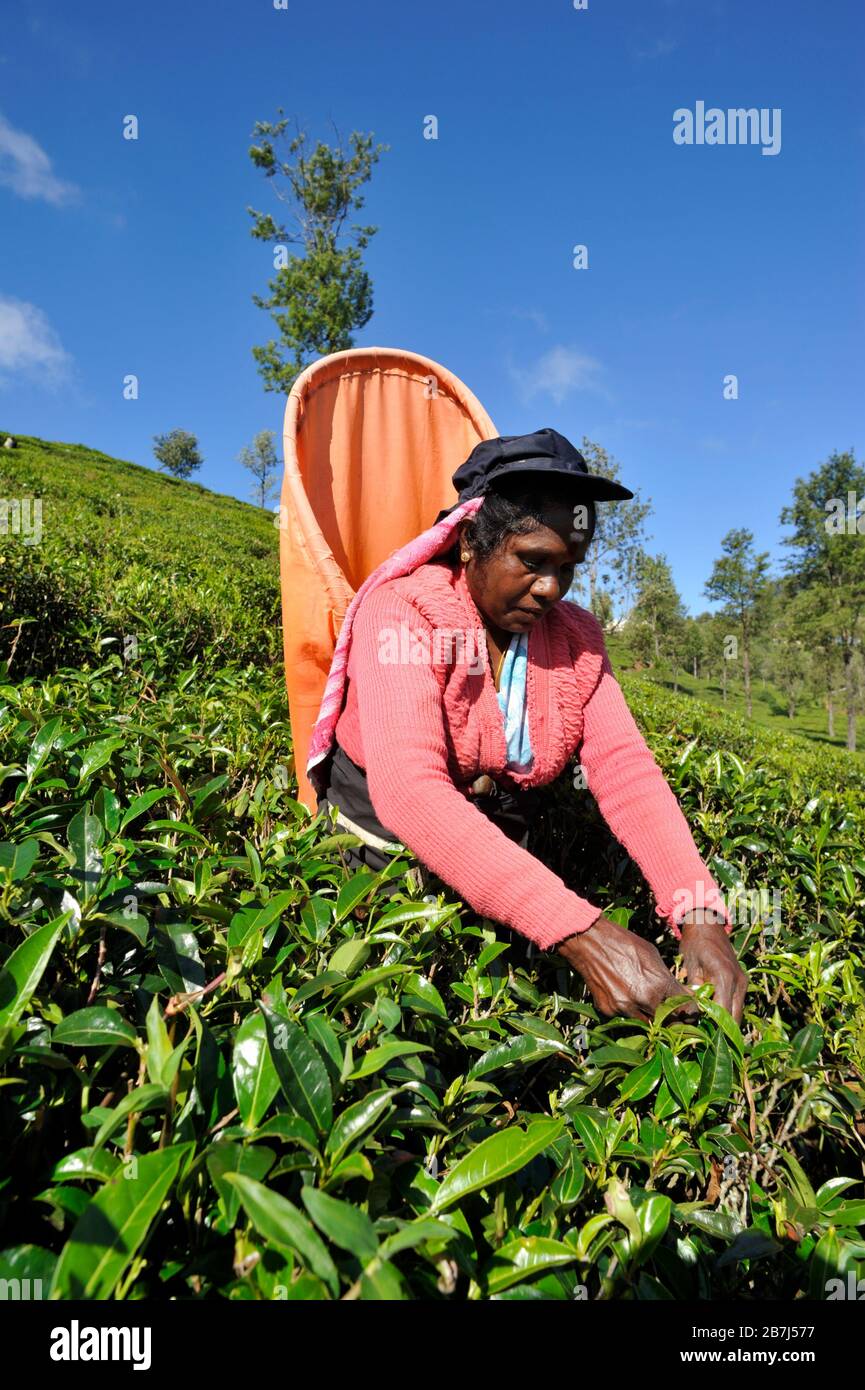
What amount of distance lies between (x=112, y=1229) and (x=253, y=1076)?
21 cm

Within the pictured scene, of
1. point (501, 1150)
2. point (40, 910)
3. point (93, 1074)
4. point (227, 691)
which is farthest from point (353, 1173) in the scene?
point (227, 691)

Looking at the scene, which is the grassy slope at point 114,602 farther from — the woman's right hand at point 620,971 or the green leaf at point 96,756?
the woman's right hand at point 620,971

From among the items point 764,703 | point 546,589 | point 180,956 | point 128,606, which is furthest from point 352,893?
point 764,703

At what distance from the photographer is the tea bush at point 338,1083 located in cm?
73

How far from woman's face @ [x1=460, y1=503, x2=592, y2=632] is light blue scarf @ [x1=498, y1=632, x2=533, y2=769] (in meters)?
0.12

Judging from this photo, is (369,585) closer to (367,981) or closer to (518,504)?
(518,504)

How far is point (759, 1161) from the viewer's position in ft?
3.96

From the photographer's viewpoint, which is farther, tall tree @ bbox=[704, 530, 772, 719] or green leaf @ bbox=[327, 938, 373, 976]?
tall tree @ bbox=[704, 530, 772, 719]

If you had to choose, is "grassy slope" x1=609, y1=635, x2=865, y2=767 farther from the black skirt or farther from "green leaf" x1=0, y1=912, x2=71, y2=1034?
"green leaf" x1=0, y1=912, x2=71, y2=1034

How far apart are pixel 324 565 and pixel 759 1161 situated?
6.81 ft

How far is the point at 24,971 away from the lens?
0.90 m

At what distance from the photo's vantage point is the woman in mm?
1631

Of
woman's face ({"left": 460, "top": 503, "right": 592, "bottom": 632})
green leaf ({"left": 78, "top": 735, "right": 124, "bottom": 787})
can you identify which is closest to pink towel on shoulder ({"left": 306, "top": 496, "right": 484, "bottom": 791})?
woman's face ({"left": 460, "top": 503, "right": 592, "bottom": 632})

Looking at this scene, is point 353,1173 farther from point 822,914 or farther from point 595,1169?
point 822,914
